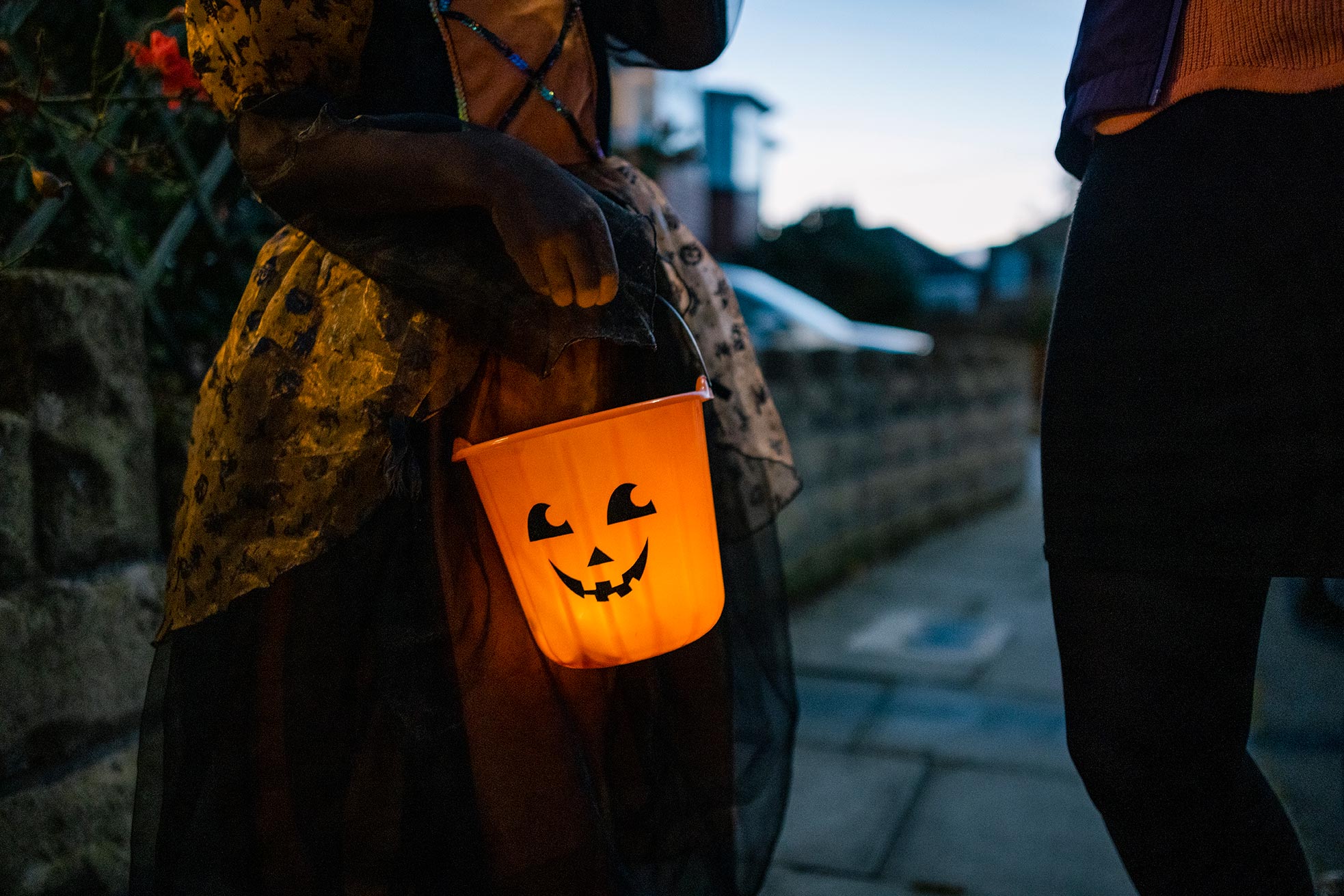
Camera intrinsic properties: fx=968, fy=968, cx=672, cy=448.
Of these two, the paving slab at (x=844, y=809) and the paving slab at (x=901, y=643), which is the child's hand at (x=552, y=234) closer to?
the paving slab at (x=844, y=809)

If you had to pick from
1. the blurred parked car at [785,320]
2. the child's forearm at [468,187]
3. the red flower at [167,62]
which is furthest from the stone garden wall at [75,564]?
the blurred parked car at [785,320]

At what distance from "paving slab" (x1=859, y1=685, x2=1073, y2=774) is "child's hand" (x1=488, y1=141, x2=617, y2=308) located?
1.78 metres

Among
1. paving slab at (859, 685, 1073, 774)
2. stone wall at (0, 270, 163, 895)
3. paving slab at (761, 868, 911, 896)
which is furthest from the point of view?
paving slab at (859, 685, 1073, 774)

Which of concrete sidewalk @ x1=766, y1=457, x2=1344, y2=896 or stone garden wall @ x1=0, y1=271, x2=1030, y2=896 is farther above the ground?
stone garden wall @ x1=0, y1=271, x2=1030, y2=896

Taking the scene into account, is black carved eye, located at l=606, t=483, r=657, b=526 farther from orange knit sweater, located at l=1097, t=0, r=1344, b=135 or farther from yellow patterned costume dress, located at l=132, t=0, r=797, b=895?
orange knit sweater, located at l=1097, t=0, r=1344, b=135

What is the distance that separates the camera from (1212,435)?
899 mm

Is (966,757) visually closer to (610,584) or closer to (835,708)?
(835,708)

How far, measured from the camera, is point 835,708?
101 inches

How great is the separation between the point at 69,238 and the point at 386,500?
1.12 m

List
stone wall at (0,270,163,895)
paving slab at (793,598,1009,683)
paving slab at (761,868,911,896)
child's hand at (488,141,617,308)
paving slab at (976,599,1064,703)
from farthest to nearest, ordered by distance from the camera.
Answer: paving slab at (793,598,1009,683), paving slab at (976,599,1064,703), paving slab at (761,868,911,896), stone wall at (0,270,163,895), child's hand at (488,141,617,308)

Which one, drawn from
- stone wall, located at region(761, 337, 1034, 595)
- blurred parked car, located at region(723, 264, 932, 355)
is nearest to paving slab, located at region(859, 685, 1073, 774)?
stone wall, located at region(761, 337, 1034, 595)

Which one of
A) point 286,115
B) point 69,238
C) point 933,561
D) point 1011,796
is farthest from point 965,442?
point 286,115

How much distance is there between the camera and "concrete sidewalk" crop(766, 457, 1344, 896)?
5.73 feet

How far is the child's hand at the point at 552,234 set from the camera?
2.67 ft
